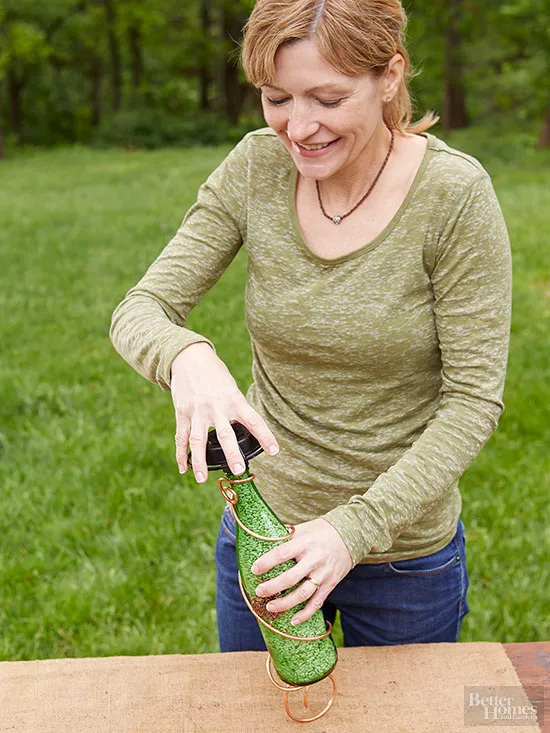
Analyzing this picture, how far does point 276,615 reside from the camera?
5.00 feet

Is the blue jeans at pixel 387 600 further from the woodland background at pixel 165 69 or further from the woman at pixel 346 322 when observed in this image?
the woodland background at pixel 165 69

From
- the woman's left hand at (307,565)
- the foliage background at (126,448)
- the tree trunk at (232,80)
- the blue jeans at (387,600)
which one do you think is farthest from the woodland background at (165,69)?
the woman's left hand at (307,565)

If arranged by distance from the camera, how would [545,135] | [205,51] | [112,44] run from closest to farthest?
[545,135]
[112,44]
[205,51]

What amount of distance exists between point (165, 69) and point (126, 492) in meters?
31.8

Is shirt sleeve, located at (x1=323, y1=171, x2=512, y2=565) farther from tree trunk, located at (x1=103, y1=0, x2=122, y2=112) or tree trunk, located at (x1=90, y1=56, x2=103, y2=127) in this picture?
tree trunk, located at (x1=90, y1=56, x2=103, y2=127)

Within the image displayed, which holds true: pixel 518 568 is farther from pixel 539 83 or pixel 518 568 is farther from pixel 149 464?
pixel 539 83

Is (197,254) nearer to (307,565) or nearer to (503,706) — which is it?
(307,565)

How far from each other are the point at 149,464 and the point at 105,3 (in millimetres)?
26497

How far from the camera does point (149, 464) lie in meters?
4.18

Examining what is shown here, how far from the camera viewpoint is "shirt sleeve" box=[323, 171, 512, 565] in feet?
5.37

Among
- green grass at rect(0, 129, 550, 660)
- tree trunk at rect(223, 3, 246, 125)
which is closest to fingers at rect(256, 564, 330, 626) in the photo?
green grass at rect(0, 129, 550, 660)

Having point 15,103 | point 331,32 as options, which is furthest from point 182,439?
point 15,103

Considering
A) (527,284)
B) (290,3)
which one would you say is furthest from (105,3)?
(290,3)

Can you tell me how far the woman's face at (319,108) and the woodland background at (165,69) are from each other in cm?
1553
